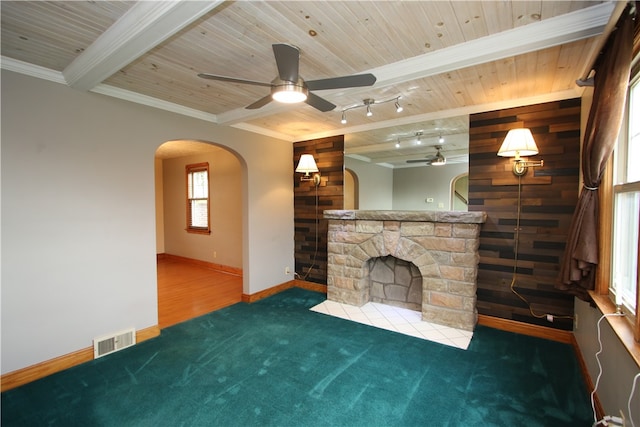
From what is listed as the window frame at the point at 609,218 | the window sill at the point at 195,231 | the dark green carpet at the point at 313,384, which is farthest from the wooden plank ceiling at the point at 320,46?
the window sill at the point at 195,231

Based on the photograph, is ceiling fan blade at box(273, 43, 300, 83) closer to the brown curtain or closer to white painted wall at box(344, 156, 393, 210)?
the brown curtain

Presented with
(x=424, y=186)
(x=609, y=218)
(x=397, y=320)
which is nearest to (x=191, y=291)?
(x=397, y=320)

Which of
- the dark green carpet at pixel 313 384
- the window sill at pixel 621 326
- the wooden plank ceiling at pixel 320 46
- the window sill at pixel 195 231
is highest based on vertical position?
the wooden plank ceiling at pixel 320 46

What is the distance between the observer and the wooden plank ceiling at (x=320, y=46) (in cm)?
163

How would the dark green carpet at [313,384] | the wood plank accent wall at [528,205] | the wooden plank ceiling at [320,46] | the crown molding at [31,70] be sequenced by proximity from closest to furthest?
the wooden plank ceiling at [320,46]
the dark green carpet at [313,384]
the crown molding at [31,70]
the wood plank accent wall at [528,205]

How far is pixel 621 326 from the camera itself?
5.18ft

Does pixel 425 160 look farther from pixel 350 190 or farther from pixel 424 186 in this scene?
pixel 350 190

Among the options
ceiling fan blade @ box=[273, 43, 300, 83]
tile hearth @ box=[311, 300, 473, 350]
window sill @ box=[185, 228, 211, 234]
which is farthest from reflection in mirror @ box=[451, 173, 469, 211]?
window sill @ box=[185, 228, 211, 234]

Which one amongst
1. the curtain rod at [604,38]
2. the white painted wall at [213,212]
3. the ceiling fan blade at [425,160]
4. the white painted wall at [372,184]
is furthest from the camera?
the white painted wall at [213,212]

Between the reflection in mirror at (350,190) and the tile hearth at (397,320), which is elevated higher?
the reflection in mirror at (350,190)

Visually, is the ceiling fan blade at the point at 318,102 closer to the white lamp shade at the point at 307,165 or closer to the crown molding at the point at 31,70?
the white lamp shade at the point at 307,165

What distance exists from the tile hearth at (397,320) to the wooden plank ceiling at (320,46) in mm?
2498

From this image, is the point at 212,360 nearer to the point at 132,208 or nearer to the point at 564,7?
the point at 132,208

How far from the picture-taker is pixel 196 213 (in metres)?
6.64
